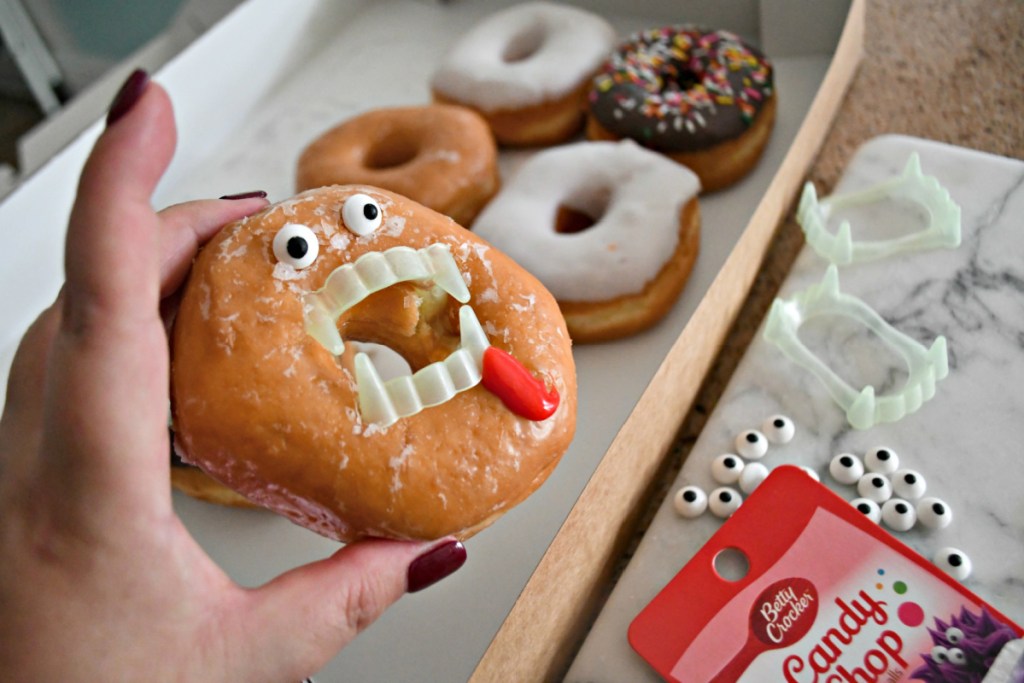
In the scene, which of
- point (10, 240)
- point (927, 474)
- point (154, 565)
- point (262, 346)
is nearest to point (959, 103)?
point (927, 474)

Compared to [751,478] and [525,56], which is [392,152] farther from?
[751,478]

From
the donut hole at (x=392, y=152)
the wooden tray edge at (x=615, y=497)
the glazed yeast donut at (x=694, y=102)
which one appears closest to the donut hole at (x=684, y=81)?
the glazed yeast donut at (x=694, y=102)

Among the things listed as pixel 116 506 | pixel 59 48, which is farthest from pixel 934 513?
pixel 59 48

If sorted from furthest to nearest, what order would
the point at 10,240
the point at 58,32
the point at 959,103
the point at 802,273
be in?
the point at 58,32
the point at 959,103
the point at 10,240
the point at 802,273

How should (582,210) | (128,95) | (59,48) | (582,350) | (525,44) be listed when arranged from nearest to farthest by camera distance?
(128,95) < (582,350) < (582,210) < (525,44) < (59,48)

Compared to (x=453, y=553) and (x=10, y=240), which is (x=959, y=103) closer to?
(x=453, y=553)

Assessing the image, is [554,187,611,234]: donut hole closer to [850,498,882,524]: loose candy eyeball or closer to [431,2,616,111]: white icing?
[431,2,616,111]: white icing

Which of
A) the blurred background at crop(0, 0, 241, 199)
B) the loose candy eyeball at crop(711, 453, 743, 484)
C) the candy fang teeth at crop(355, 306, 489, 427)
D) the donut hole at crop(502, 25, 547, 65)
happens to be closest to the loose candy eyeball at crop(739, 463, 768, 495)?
the loose candy eyeball at crop(711, 453, 743, 484)
